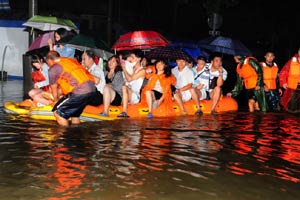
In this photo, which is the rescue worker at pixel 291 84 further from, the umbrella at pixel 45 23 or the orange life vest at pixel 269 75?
the umbrella at pixel 45 23

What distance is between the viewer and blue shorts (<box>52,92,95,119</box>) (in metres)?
10.0

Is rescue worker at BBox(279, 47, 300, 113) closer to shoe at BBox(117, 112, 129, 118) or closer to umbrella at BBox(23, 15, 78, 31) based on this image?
shoe at BBox(117, 112, 129, 118)

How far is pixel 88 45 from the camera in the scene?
11398 millimetres

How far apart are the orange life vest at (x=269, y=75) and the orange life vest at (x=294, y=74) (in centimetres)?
38

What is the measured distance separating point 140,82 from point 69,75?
2225 mm

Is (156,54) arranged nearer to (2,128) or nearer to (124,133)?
(124,133)

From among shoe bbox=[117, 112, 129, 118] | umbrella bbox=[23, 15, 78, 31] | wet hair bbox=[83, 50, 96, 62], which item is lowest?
shoe bbox=[117, 112, 129, 118]

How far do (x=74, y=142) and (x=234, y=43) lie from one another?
6550 millimetres

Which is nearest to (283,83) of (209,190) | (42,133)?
(42,133)

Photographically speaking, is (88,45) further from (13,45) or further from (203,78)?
(13,45)

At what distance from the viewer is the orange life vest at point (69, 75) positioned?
9.83 metres

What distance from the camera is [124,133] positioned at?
31.8 ft

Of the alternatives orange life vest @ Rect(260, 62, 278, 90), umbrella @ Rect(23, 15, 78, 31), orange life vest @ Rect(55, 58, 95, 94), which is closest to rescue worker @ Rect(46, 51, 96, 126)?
orange life vest @ Rect(55, 58, 95, 94)

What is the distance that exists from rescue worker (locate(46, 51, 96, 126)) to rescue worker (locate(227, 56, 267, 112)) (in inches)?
193
